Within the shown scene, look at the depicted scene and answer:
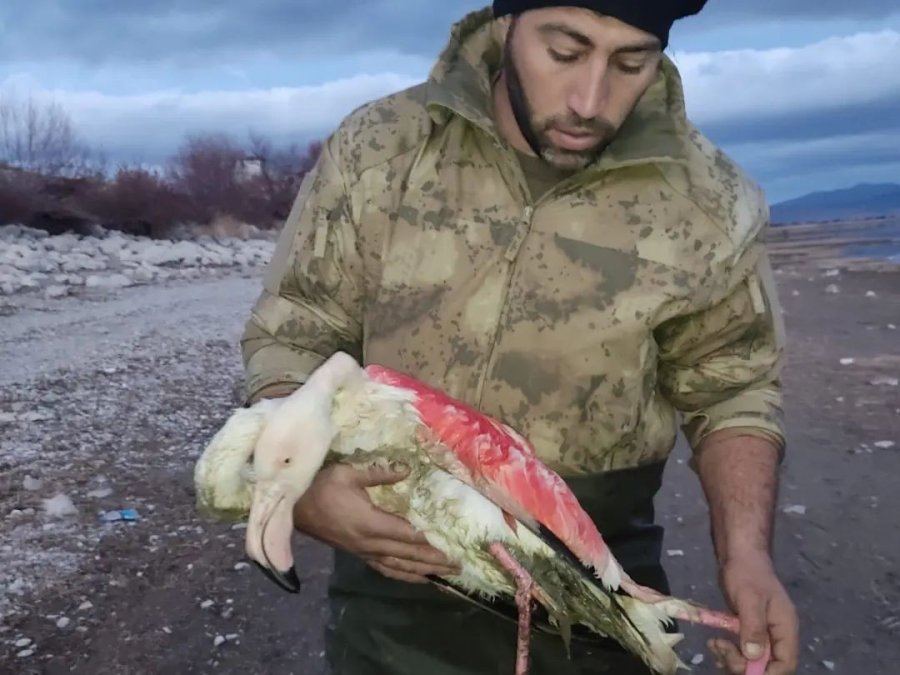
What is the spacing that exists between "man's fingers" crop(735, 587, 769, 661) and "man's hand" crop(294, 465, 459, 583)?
2.33ft

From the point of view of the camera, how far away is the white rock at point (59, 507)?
18.1 feet

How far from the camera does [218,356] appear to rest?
10.2 meters

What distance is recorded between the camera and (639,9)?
2.52 metres

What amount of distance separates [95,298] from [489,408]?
12.4 metres

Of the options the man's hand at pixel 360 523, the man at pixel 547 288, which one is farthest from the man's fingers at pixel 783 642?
the man's hand at pixel 360 523

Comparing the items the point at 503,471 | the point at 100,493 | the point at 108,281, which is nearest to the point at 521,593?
the point at 503,471

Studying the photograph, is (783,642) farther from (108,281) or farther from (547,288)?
(108,281)

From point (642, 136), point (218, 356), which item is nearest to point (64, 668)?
point (642, 136)

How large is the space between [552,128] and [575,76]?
14 centimetres

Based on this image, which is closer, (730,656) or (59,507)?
(730,656)

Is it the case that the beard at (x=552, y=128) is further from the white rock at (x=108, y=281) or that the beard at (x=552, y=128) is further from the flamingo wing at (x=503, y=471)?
the white rock at (x=108, y=281)

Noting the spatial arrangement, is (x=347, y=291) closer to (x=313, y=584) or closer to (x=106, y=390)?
(x=313, y=584)

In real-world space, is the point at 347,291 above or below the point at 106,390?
above

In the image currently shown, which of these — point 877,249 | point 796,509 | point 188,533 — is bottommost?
point 877,249
